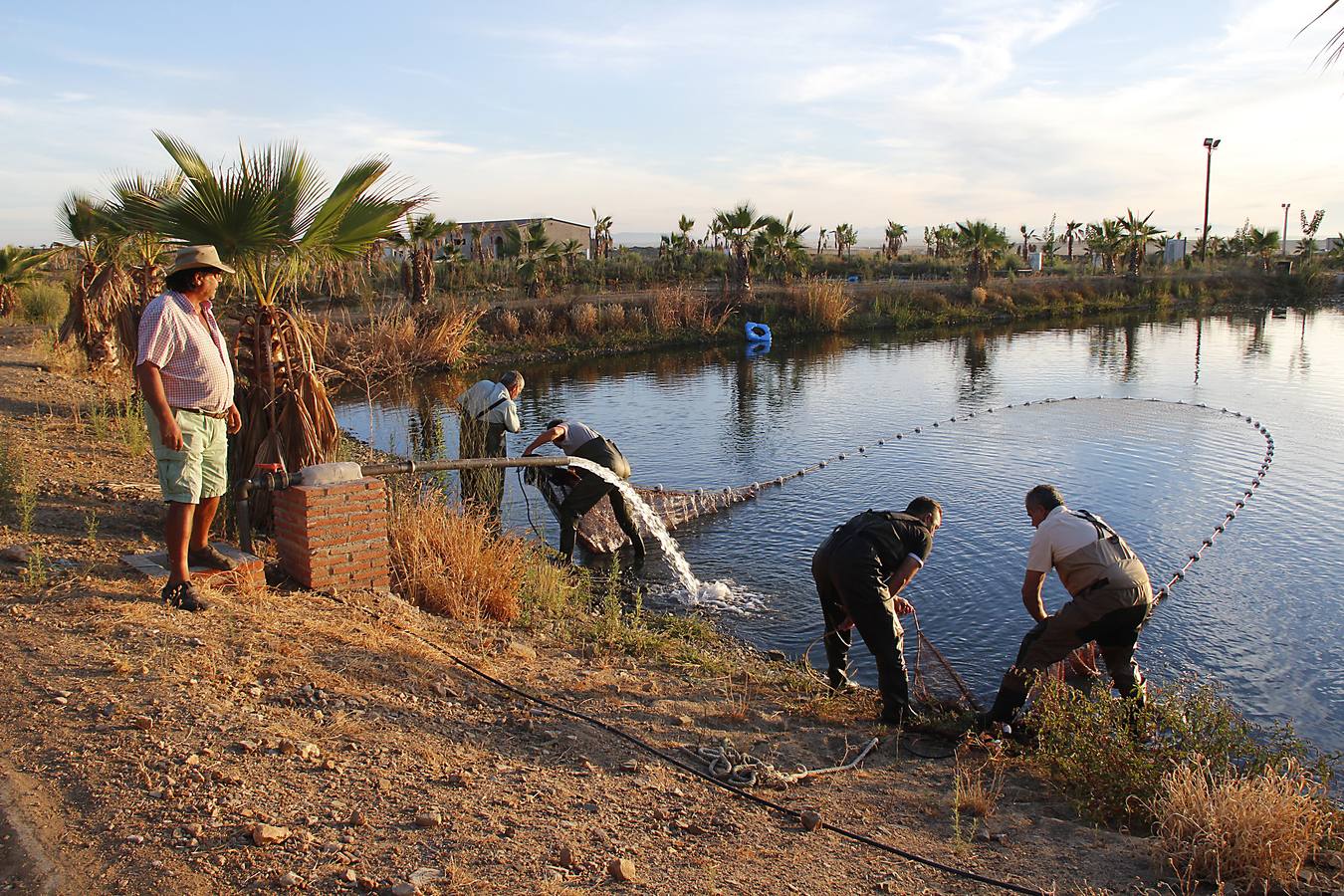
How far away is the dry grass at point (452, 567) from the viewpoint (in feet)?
23.1

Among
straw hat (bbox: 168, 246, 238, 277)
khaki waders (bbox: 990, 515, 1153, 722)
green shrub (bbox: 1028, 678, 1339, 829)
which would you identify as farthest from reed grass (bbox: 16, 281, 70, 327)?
green shrub (bbox: 1028, 678, 1339, 829)

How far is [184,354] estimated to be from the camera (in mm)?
5359

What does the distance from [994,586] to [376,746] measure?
21.5 feet

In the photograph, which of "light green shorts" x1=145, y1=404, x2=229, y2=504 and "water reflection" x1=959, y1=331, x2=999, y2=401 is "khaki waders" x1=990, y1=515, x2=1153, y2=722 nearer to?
"light green shorts" x1=145, y1=404, x2=229, y2=504

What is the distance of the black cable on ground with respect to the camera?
13.0 ft

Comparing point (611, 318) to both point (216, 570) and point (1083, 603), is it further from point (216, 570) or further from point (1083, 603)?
point (1083, 603)

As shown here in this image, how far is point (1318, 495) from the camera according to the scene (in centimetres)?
1255

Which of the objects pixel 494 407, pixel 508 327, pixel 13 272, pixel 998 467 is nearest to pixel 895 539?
pixel 494 407

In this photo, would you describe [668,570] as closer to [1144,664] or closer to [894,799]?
[1144,664]

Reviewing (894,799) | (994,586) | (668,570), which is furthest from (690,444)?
(894,799)

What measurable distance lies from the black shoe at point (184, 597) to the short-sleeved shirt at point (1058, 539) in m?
4.89

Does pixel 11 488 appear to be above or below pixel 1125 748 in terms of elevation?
above

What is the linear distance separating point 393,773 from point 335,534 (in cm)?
248

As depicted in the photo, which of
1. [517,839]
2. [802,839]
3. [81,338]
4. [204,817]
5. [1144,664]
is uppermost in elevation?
[81,338]
